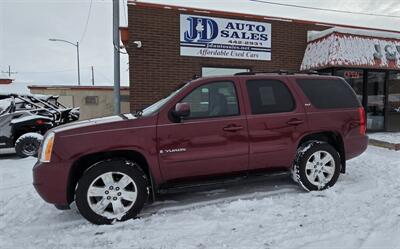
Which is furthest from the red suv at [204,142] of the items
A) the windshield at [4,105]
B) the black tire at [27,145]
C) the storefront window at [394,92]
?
the storefront window at [394,92]

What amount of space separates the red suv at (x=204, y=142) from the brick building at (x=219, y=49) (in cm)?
505

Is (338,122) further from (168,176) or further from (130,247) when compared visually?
(130,247)

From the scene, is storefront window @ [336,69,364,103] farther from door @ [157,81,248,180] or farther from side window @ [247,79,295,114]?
door @ [157,81,248,180]

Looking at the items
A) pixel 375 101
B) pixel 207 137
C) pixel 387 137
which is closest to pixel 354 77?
pixel 375 101

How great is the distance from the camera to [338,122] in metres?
4.83

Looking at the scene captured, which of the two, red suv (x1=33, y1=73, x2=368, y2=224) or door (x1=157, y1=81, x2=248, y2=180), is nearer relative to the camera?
red suv (x1=33, y1=73, x2=368, y2=224)

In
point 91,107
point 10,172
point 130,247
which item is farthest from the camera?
point 91,107

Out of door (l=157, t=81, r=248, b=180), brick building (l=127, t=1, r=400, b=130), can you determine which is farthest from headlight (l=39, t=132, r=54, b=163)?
brick building (l=127, t=1, r=400, b=130)

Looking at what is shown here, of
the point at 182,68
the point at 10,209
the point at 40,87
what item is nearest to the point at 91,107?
the point at 40,87

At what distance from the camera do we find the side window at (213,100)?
4.17 meters

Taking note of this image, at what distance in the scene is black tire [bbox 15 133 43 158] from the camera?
8.11m

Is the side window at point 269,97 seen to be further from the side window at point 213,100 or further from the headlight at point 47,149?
the headlight at point 47,149

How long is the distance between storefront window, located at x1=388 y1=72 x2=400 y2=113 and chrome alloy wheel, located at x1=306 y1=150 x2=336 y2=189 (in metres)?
7.77

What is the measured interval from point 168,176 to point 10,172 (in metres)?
4.37
